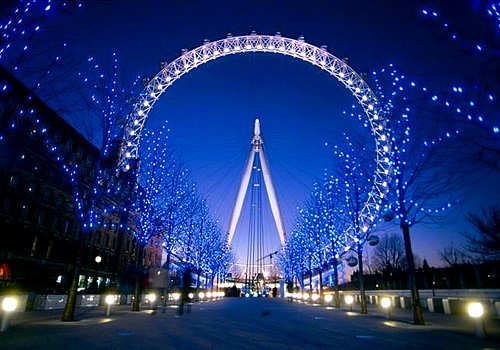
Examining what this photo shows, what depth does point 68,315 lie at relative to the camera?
1578 cm

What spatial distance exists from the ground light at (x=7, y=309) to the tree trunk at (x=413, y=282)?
16.0 metres

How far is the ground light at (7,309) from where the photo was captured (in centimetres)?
1130

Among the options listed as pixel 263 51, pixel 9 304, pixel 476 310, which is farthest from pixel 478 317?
pixel 263 51

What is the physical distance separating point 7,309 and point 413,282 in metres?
16.7

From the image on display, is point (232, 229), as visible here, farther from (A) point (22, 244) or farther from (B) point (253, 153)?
(A) point (22, 244)

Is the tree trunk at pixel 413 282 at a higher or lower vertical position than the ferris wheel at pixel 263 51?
lower

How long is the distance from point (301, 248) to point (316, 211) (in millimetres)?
15222

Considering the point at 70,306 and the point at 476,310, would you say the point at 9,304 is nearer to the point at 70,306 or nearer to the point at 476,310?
the point at 70,306

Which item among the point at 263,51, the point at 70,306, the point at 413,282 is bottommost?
the point at 70,306

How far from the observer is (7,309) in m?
11.5

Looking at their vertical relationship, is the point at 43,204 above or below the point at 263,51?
below

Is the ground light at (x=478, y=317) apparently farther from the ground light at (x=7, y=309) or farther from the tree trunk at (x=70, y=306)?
the tree trunk at (x=70, y=306)

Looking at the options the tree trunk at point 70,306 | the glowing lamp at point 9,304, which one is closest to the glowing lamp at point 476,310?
the glowing lamp at point 9,304

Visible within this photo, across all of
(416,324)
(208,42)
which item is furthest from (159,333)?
(208,42)
